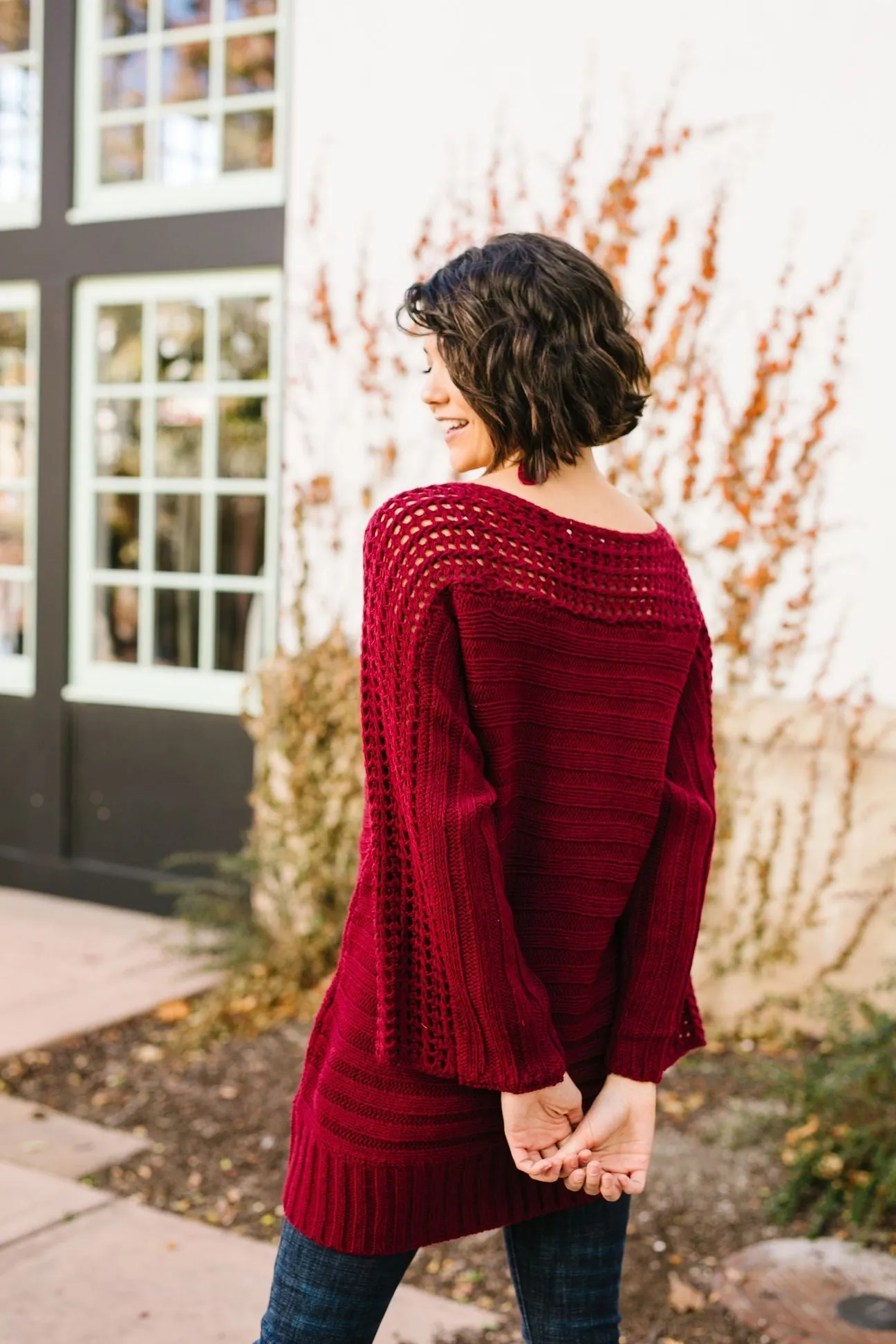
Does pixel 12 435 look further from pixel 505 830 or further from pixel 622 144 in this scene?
pixel 505 830

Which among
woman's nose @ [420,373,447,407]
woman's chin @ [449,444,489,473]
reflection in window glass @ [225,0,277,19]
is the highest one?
reflection in window glass @ [225,0,277,19]

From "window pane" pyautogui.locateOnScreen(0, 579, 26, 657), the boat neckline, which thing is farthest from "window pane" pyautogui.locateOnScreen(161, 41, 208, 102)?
the boat neckline

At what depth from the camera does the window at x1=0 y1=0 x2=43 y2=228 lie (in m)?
5.93

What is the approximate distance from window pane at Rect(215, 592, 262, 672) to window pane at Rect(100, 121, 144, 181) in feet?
5.85

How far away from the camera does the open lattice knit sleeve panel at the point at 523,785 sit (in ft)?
4.38

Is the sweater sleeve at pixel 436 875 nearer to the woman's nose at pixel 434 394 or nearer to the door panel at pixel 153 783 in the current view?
the woman's nose at pixel 434 394

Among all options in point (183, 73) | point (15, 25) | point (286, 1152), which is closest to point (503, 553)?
point (286, 1152)

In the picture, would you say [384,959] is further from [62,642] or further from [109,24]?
[109,24]

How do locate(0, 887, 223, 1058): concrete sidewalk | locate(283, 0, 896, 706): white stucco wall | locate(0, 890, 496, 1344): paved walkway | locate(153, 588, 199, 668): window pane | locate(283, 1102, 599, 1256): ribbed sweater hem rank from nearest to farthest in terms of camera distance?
locate(283, 1102, 599, 1256): ribbed sweater hem < locate(0, 890, 496, 1344): paved walkway < locate(283, 0, 896, 706): white stucco wall < locate(0, 887, 223, 1058): concrete sidewalk < locate(153, 588, 199, 668): window pane

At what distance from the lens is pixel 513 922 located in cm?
142

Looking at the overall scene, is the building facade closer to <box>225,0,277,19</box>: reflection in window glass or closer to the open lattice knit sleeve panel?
<box>225,0,277,19</box>: reflection in window glass

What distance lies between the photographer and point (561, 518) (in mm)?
1424

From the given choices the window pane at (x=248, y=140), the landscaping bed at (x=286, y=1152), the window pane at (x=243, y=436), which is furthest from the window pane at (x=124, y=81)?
the landscaping bed at (x=286, y=1152)

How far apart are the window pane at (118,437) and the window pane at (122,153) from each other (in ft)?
2.99
